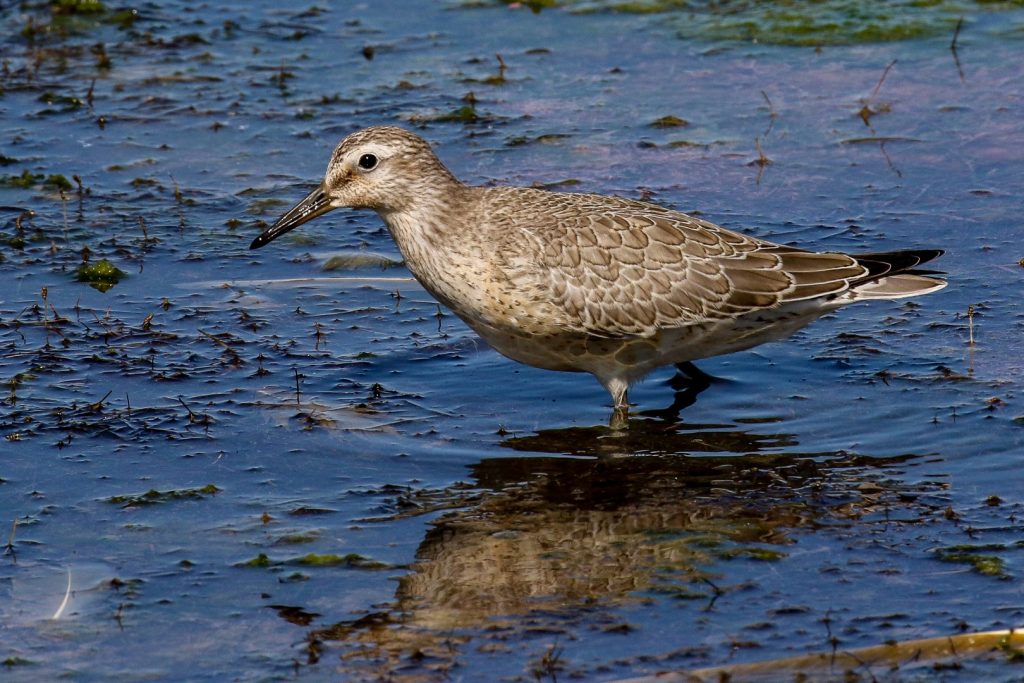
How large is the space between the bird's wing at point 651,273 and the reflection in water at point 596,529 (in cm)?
66

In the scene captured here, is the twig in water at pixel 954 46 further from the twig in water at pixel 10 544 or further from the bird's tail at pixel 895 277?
the twig in water at pixel 10 544

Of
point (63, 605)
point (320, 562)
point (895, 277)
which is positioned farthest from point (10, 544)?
point (895, 277)

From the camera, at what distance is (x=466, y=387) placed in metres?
9.33

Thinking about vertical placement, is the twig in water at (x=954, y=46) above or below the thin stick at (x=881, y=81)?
above

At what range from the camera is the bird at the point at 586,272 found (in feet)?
28.7

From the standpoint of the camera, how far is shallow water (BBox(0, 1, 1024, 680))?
21.9 ft

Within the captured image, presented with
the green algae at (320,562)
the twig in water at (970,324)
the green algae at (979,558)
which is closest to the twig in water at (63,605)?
the green algae at (320,562)

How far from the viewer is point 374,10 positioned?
16.0 meters

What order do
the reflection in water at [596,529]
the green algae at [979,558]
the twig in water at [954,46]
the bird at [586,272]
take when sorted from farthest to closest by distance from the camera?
the twig in water at [954,46] → the bird at [586,272] → the green algae at [979,558] → the reflection in water at [596,529]

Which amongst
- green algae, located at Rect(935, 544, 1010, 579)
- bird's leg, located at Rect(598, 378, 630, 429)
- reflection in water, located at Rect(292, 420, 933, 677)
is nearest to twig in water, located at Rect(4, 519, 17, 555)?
reflection in water, located at Rect(292, 420, 933, 677)

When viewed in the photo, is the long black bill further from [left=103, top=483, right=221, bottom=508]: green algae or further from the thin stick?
the thin stick

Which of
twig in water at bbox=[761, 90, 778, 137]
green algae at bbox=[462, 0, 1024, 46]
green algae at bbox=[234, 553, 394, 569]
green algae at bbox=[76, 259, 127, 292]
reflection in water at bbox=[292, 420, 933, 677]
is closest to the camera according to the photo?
reflection in water at bbox=[292, 420, 933, 677]

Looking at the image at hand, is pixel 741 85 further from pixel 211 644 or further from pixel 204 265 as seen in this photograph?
pixel 211 644

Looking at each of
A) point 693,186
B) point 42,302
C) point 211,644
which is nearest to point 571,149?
point 693,186
